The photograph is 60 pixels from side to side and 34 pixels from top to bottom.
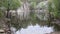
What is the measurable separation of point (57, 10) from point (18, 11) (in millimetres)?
→ 4927

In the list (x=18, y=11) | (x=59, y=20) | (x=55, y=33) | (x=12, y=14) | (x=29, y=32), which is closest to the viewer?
(x=55, y=33)

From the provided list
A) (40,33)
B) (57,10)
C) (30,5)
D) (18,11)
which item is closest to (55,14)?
(57,10)

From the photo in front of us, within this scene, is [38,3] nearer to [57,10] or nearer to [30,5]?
[30,5]

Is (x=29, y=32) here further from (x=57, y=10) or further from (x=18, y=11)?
(x=18, y=11)

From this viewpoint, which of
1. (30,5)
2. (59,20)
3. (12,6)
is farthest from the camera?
(30,5)

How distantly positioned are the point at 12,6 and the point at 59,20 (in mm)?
3986

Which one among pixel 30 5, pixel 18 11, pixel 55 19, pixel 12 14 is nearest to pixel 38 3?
pixel 30 5

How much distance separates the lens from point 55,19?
10.9 metres

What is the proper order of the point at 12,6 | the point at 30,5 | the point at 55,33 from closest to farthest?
the point at 55,33 < the point at 12,6 < the point at 30,5

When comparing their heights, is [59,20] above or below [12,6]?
below

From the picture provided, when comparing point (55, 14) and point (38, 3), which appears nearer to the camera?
point (55, 14)

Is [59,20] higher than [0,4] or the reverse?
the reverse

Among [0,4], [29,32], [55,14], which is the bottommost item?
[29,32]

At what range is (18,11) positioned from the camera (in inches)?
576
